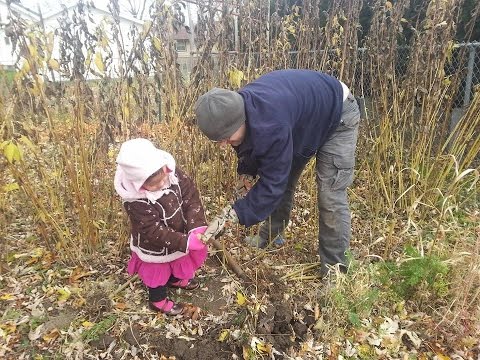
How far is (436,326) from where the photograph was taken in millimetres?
2045

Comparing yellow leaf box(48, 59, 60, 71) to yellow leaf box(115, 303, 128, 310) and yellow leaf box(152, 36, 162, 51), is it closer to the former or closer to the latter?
yellow leaf box(152, 36, 162, 51)

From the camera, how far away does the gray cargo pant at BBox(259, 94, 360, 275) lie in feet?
7.36

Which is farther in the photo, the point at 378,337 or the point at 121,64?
the point at 121,64

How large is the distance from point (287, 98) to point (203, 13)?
48.6 inches

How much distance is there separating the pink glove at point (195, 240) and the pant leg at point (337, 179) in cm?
77

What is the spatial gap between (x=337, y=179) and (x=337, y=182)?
2 cm

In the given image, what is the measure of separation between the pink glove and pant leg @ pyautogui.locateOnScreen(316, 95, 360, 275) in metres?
0.77

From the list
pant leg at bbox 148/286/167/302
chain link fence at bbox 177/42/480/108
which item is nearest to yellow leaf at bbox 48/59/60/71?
chain link fence at bbox 177/42/480/108

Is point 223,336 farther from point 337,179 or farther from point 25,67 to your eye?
point 25,67

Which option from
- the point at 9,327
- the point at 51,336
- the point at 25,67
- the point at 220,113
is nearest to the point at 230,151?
the point at 220,113

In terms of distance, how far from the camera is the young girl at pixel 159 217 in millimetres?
1803

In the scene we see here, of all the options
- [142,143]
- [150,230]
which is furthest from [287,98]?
[150,230]

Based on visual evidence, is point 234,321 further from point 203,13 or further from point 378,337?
point 203,13

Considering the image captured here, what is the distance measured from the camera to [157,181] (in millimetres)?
1903
